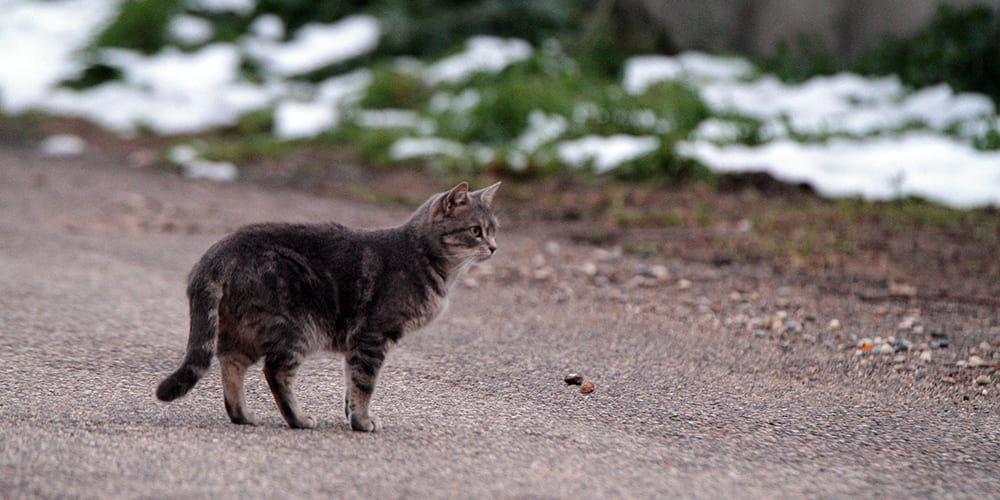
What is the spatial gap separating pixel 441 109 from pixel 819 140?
4.28 m

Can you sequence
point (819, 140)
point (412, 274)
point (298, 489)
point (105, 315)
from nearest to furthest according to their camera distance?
point (298, 489)
point (412, 274)
point (105, 315)
point (819, 140)

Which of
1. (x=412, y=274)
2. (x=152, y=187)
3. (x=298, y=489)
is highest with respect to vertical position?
(x=412, y=274)

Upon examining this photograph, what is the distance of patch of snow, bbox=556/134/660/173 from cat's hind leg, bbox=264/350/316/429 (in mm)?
5898

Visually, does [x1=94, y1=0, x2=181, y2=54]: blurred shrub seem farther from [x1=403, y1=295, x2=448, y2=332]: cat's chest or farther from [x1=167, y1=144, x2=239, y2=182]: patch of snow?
[x1=403, y1=295, x2=448, y2=332]: cat's chest

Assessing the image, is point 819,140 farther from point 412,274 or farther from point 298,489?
point 298,489

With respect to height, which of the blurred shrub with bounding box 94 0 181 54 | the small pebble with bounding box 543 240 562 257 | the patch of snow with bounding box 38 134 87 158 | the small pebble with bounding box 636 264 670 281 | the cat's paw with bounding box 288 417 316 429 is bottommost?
the patch of snow with bounding box 38 134 87 158

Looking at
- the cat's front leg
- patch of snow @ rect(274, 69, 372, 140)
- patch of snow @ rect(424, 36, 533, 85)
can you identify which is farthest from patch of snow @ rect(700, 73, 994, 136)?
the cat's front leg

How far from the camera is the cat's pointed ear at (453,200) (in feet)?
12.4

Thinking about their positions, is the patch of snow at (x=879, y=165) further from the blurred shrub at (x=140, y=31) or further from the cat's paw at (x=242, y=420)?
the blurred shrub at (x=140, y=31)

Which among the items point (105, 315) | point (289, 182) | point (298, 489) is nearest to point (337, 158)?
point (289, 182)

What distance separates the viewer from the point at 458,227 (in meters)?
3.79

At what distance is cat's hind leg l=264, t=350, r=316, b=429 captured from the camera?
3.36 metres

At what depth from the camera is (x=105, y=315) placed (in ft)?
16.1

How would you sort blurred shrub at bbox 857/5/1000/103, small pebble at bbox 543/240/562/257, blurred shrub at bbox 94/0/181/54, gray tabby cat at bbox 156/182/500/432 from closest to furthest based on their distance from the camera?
gray tabby cat at bbox 156/182/500/432 → small pebble at bbox 543/240/562/257 → blurred shrub at bbox 857/5/1000/103 → blurred shrub at bbox 94/0/181/54
